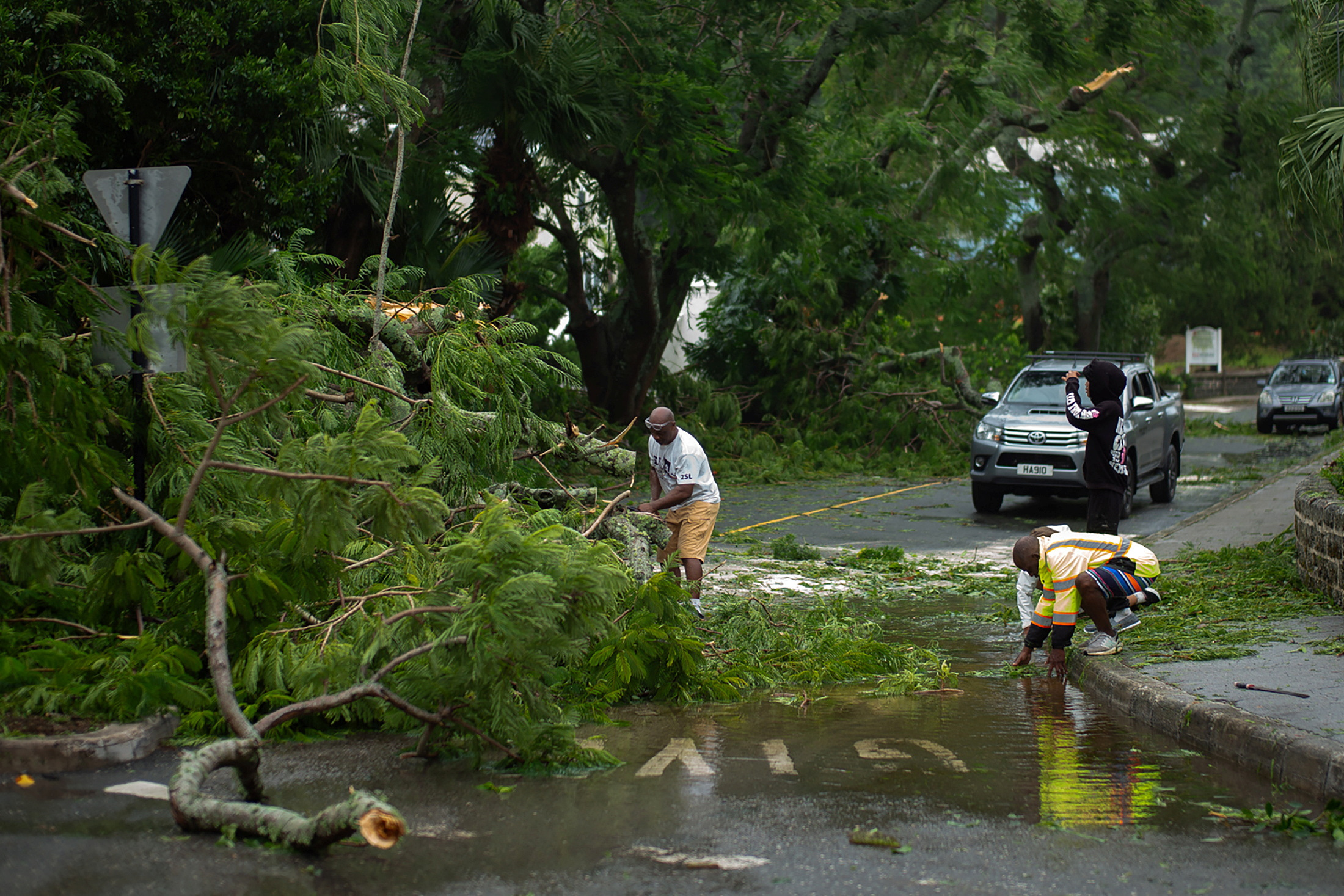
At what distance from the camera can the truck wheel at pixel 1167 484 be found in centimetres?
1712

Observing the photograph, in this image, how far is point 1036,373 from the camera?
17.3 meters

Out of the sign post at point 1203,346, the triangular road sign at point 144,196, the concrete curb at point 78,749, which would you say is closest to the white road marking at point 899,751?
the concrete curb at point 78,749

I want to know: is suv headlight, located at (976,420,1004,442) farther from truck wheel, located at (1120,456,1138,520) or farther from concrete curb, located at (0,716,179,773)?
concrete curb, located at (0,716,179,773)

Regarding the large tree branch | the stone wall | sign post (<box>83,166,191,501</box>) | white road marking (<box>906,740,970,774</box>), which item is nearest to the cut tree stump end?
the large tree branch

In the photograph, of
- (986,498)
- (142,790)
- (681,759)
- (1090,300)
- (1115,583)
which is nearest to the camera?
(142,790)

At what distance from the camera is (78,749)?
5.38 meters

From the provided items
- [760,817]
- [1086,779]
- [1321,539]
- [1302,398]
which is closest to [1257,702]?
[1086,779]

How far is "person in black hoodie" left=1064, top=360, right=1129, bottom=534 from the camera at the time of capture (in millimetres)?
10481

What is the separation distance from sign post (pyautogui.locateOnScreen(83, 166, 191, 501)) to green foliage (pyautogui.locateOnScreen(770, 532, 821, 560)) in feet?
22.9

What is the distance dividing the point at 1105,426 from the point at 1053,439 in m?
5.25

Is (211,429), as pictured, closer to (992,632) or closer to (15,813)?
(15,813)

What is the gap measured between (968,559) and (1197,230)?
2460 cm

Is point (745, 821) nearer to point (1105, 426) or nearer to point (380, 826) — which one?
point (380, 826)

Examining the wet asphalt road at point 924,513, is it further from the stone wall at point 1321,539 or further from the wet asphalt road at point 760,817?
the wet asphalt road at point 760,817
